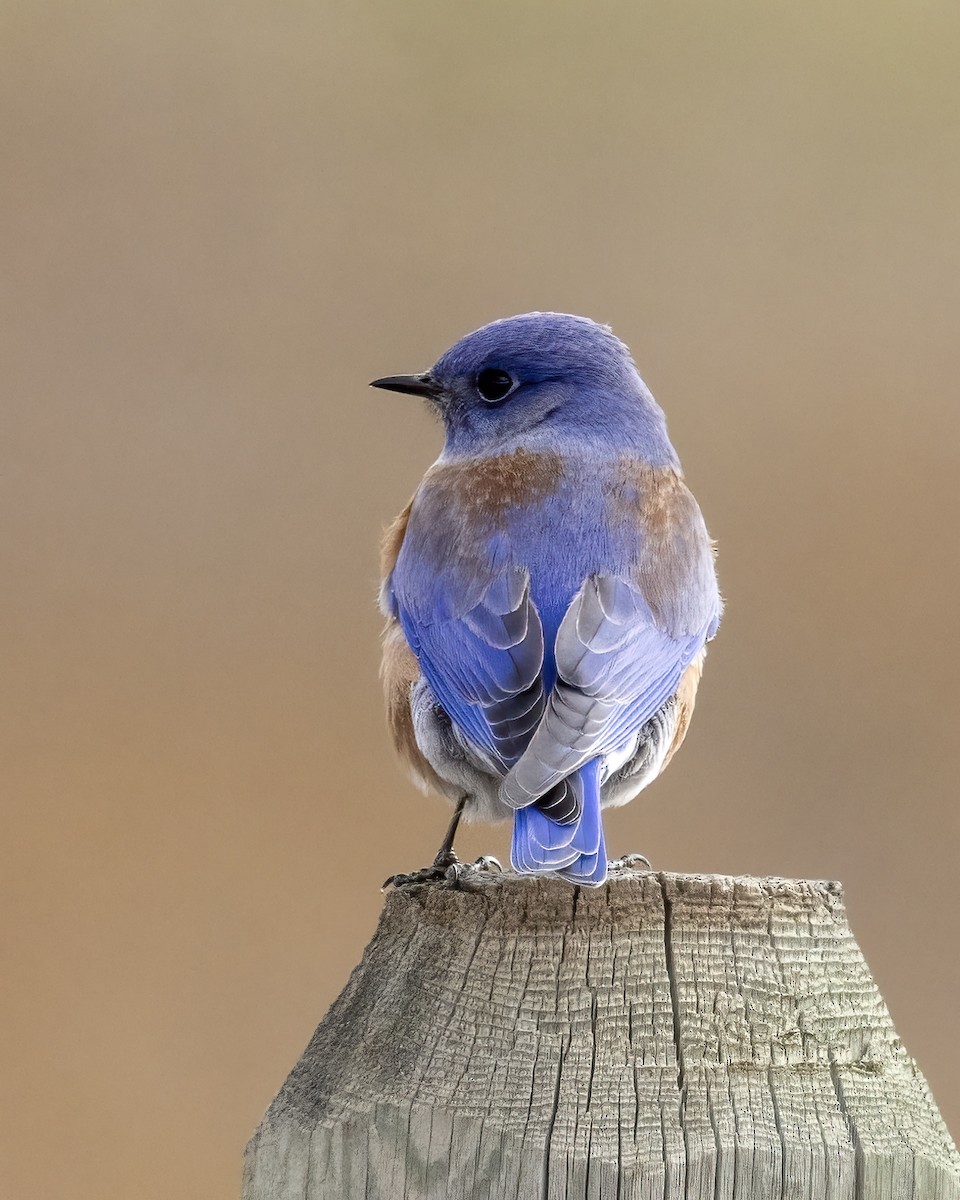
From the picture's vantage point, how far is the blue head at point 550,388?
4066 mm

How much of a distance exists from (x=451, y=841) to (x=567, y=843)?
1.15 metres

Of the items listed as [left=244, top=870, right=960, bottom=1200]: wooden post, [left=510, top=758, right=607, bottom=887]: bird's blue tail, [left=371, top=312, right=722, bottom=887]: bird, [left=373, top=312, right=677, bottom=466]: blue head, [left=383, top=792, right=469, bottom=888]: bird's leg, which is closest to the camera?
[left=244, top=870, right=960, bottom=1200]: wooden post

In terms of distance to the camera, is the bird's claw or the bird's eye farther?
the bird's eye

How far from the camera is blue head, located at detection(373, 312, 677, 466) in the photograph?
4.07m

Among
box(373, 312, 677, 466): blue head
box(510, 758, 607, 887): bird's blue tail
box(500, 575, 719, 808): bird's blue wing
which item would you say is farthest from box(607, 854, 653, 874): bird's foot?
box(373, 312, 677, 466): blue head

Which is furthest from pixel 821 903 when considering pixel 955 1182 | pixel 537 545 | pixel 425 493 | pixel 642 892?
pixel 425 493

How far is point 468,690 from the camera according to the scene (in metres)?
3.31

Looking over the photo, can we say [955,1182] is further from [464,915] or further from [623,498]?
[623,498]

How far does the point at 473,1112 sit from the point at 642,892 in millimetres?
460

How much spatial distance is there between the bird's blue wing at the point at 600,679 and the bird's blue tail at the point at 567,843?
5 cm

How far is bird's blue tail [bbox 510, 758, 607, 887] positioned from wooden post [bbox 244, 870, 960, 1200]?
131mm

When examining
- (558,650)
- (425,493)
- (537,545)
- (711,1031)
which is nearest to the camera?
(711,1031)

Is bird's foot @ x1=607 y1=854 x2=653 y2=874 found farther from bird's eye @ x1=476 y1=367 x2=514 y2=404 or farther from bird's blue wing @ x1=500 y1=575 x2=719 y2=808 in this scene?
bird's eye @ x1=476 y1=367 x2=514 y2=404

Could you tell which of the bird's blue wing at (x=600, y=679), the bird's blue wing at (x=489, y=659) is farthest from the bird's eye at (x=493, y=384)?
the bird's blue wing at (x=600, y=679)
